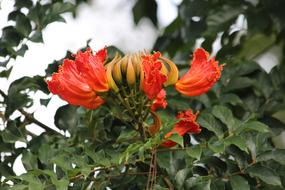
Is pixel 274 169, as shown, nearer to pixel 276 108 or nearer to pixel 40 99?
pixel 276 108

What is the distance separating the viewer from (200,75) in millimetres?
2225

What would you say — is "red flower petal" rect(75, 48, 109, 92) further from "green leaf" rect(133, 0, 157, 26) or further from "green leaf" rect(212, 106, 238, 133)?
"green leaf" rect(133, 0, 157, 26)

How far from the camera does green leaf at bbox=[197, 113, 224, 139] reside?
7.36ft

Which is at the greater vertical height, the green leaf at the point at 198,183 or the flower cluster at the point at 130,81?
the flower cluster at the point at 130,81

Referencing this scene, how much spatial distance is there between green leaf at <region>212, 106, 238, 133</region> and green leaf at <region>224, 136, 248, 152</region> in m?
0.11

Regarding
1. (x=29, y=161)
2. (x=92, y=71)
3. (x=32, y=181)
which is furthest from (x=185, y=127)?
(x=29, y=161)

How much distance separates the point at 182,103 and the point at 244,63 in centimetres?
38

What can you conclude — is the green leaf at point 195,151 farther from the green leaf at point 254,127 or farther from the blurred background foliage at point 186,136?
the green leaf at point 254,127

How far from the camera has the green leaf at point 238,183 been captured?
6.98 ft

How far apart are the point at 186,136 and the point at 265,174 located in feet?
0.94

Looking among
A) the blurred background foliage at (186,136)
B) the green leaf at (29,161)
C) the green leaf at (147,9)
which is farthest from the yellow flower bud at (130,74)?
the green leaf at (147,9)

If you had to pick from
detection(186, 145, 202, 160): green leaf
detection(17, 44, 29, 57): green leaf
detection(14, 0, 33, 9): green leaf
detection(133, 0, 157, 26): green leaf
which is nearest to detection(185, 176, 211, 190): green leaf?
detection(186, 145, 202, 160): green leaf

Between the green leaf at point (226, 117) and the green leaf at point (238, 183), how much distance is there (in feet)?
0.49

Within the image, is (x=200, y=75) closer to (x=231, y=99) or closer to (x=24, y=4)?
(x=231, y=99)
